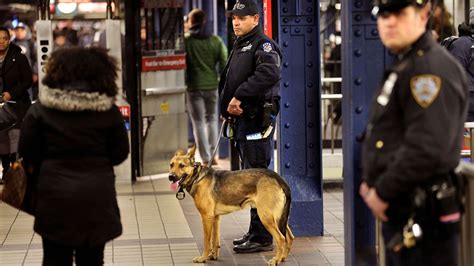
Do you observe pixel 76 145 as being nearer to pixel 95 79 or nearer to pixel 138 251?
pixel 95 79

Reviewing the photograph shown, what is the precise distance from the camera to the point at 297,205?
920 cm

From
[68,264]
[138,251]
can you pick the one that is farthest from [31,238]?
[68,264]

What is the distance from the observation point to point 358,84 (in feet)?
20.0

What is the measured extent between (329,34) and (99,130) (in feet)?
44.1

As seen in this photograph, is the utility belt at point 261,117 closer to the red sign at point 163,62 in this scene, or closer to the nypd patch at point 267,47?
the nypd patch at point 267,47

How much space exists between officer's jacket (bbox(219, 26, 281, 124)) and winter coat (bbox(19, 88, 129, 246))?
2.70 m

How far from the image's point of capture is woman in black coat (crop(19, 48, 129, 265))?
555 centimetres

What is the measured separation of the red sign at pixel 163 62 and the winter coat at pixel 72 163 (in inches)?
295

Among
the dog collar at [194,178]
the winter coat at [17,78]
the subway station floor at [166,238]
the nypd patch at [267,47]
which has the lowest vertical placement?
the subway station floor at [166,238]

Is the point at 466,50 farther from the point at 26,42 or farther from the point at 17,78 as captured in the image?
the point at 26,42

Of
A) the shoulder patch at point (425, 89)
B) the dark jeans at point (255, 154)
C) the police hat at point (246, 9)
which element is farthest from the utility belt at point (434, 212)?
the police hat at point (246, 9)

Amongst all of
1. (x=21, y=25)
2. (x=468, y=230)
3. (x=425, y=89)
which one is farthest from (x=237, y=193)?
(x=21, y=25)

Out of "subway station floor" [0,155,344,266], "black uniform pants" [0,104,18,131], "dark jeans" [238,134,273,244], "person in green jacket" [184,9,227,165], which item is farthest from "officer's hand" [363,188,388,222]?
"person in green jacket" [184,9,227,165]

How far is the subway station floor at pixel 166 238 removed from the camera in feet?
27.7
